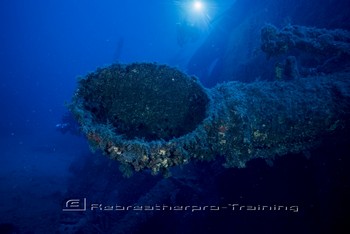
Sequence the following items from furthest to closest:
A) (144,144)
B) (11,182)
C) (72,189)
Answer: (11,182), (72,189), (144,144)

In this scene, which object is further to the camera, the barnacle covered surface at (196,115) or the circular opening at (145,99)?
the circular opening at (145,99)

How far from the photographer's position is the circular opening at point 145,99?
3713 millimetres

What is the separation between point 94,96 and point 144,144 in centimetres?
105

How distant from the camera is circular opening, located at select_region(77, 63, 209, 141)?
371cm

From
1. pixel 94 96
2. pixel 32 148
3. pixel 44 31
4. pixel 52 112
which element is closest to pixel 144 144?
pixel 94 96

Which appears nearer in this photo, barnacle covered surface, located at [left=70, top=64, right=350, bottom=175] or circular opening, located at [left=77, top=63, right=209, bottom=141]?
barnacle covered surface, located at [left=70, top=64, right=350, bottom=175]

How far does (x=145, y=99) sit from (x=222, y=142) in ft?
4.13

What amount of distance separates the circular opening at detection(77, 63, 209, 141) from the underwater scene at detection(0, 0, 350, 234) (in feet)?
0.05

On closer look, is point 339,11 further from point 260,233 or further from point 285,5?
point 260,233

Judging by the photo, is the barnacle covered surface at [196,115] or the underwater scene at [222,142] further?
the underwater scene at [222,142]

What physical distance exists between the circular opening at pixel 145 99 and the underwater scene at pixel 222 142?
2 cm

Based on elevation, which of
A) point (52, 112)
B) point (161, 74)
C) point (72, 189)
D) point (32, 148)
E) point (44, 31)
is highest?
point (44, 31)

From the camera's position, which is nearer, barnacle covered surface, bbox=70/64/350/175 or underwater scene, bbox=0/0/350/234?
barnacle covered surface, bbox=70/64/350/175

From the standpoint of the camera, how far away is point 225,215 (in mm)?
7086
